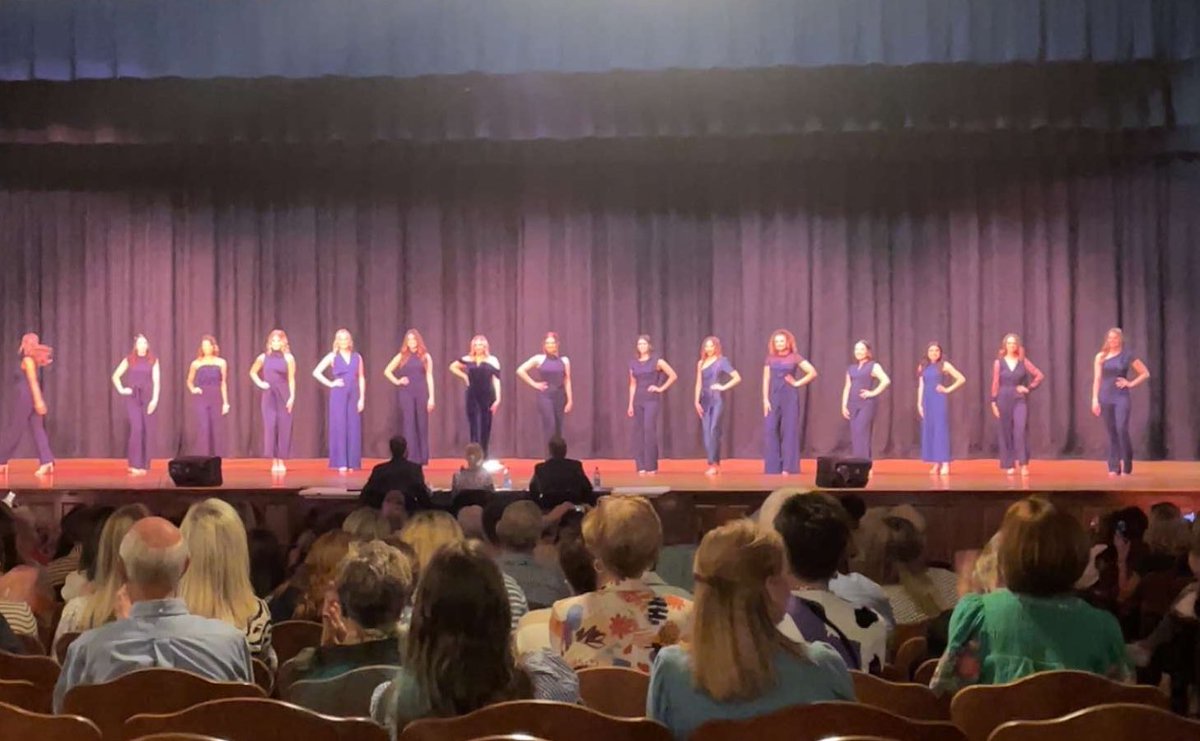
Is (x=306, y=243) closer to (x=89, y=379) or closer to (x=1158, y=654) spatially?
(x=89, y=379)

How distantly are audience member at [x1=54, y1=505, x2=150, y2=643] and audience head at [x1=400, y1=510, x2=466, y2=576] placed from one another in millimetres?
872

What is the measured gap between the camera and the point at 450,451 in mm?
15328

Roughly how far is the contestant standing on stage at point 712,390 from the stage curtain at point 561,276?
209 cm

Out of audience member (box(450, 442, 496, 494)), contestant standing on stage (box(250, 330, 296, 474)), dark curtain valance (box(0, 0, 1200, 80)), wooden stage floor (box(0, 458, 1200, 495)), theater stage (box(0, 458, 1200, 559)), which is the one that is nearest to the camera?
audience member (box(450, 442, 496, 494))

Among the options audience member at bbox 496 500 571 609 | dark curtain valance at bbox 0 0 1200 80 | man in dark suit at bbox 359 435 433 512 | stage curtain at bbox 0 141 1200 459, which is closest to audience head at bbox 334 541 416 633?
audience member at bbox 496 500 571 609

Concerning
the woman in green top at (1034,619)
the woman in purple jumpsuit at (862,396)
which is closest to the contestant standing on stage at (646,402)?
the woman in purple jumpsuit at (862,396)

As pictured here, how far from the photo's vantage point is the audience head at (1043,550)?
325 centimetres

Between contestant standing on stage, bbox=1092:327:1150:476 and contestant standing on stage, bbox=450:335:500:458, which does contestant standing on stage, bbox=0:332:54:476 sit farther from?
contestant standing on stage, bbox=1092:327:1150:476

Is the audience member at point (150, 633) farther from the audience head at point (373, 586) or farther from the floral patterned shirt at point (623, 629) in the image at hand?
the floral patterned shirt at point (623, 629)

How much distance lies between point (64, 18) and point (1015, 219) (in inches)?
391


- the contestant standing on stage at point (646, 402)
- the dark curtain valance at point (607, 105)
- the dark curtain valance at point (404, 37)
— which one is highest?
the dark curtain valance at point (404, 37)

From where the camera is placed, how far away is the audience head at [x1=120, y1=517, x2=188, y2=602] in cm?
326

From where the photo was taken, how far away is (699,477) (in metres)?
12.2

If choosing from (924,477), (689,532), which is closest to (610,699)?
(689,532)
